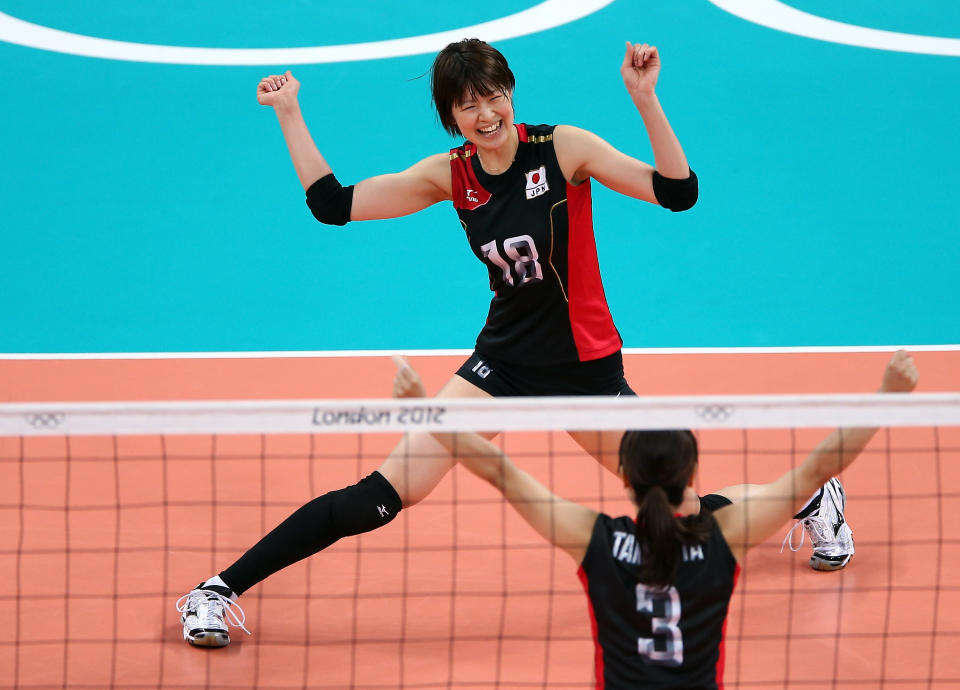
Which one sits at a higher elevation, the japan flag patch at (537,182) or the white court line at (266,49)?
the white court line at (266,49)

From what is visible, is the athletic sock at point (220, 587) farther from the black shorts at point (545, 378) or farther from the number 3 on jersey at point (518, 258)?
the number 3 on jersey at point (518, 258)

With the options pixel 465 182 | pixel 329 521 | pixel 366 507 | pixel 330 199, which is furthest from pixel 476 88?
pixel 329 521

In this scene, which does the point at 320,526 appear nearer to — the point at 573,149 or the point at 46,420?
the point at 46,420

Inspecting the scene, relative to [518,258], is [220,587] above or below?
below

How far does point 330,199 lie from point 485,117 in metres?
0.79

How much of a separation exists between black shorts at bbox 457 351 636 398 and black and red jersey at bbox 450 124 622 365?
4cm

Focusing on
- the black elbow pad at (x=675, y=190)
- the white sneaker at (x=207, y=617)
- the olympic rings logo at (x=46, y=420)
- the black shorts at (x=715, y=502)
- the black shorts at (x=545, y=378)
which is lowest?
the white sneaker at (x=207, y=617)

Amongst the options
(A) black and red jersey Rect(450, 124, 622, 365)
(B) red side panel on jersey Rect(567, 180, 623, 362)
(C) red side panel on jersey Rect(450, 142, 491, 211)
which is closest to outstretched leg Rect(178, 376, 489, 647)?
(A) black and red jersey Rect(450, 124, 622, 365)

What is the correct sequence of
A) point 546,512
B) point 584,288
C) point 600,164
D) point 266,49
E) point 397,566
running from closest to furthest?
point 546,512 → point 600,164 → point 584,288 → point 397,566 → point 266,49

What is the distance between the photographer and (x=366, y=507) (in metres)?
4.86

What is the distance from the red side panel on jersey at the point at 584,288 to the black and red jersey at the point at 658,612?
1668 millimetres

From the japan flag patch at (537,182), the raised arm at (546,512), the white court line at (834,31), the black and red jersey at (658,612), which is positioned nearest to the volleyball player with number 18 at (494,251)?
the japan flag patch at (537,182)

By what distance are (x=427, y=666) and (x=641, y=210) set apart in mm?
6561

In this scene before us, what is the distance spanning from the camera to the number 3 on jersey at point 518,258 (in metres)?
4.86
